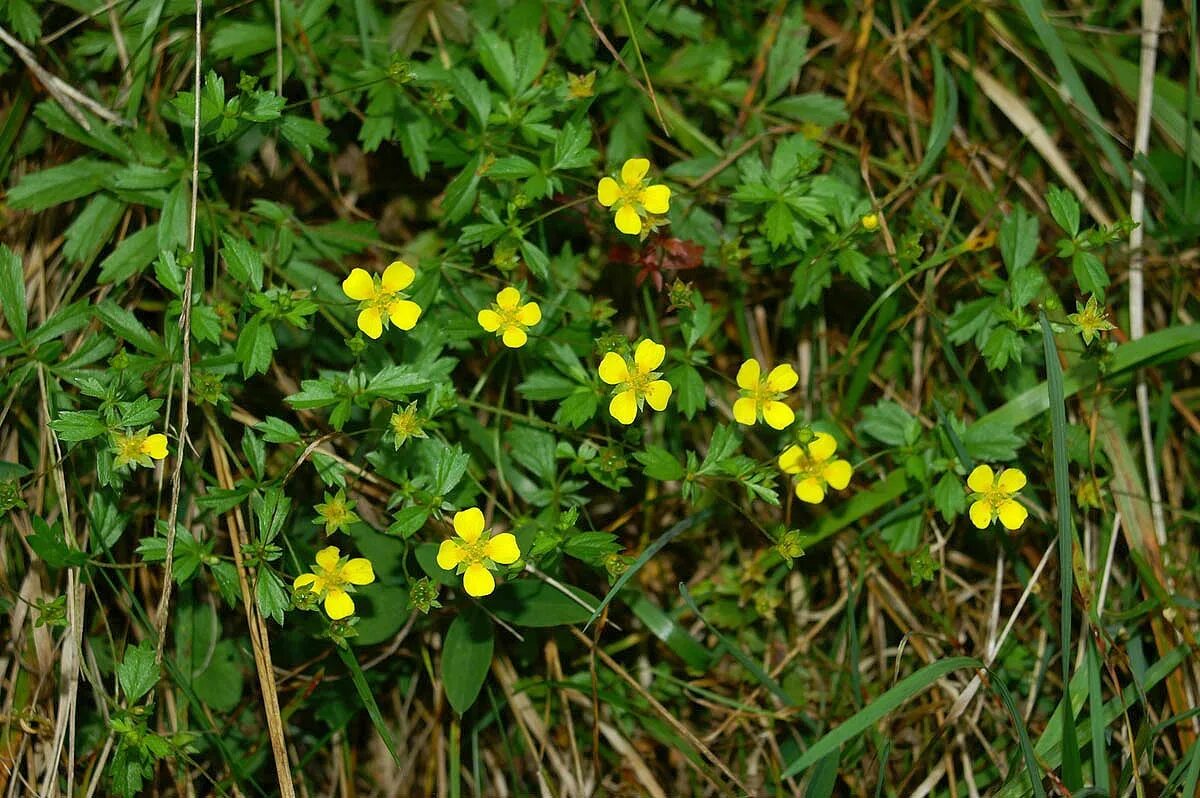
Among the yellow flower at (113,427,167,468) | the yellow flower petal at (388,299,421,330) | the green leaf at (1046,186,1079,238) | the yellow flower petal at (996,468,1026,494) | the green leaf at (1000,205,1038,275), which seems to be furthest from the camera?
the green leaf at (1000,205,1038,275)

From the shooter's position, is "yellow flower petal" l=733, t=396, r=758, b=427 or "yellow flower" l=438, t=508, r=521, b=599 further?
→ "yellow flower petal" l=733, t=396, r=758, b=427

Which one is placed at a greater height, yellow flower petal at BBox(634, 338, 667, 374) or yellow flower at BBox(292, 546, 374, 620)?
yellow flower petal at BBox(634, 338, 667, 374)

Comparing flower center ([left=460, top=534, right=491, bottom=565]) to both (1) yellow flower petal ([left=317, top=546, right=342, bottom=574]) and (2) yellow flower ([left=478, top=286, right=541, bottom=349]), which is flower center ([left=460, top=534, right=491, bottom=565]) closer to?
(1) yellow flower petal ([left=317, top=546, right=342, bottom=574])

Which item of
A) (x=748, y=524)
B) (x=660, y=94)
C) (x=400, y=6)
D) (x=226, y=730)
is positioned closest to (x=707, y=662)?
(x=748, y=524)

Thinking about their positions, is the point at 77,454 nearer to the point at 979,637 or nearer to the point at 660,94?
the point at 660,94

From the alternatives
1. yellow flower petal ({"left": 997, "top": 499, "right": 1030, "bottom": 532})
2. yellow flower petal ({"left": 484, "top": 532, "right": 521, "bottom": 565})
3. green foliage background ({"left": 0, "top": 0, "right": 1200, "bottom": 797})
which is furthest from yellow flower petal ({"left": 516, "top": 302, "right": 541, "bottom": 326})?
yellow flower petal ({"left": 997, "top": 499, "right": 1030, "bottom": 532})

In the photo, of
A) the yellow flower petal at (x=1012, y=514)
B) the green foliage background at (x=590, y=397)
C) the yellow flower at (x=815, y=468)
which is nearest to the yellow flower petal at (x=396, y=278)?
the green foliage background at (x=590, y=397)

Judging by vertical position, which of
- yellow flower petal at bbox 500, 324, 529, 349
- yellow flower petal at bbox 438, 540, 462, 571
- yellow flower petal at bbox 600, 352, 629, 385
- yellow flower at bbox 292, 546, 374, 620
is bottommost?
yellow flower at bbox 292, 546, 374, 620

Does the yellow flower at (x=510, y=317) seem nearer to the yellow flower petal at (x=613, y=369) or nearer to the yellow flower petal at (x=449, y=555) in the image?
the yellow flower petal at (x=613, y=369)
